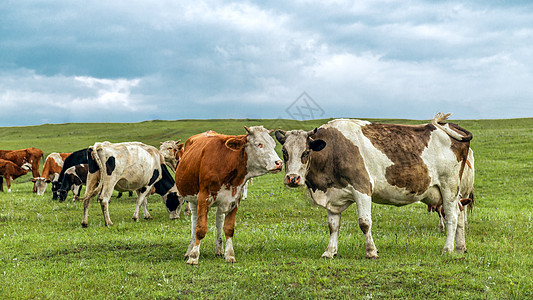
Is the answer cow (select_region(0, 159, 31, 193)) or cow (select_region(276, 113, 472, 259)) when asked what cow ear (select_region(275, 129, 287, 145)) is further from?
cow (select_region(0, 159, 31, 193))

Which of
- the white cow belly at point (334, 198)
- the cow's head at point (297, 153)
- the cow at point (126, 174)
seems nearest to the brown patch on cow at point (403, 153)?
the white cow belly at point (334, 198)

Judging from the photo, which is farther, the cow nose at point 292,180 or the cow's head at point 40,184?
the cow's head at point 40,184

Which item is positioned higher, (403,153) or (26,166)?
(403,153)

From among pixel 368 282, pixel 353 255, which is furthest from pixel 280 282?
pixel 353 255

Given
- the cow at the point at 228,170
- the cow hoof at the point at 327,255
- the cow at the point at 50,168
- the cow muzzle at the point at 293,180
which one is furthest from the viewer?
the cow at the point at 50,168

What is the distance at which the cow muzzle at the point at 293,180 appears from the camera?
8289 millimetres

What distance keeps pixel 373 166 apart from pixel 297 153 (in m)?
1.80

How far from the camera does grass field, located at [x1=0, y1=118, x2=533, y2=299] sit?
7125 mm

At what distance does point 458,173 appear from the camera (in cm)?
990

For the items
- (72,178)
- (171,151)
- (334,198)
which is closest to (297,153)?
(334,198)

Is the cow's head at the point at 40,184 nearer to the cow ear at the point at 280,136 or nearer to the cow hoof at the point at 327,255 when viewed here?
the cow ear at the point at 280,136

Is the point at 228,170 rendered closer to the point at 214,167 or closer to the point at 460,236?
the point at 214,167

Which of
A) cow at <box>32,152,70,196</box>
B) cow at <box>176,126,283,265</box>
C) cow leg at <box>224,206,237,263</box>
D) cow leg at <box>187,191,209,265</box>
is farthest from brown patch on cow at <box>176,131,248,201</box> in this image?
cow at <box>32,152,70,196</box>

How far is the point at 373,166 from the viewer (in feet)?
30.1
